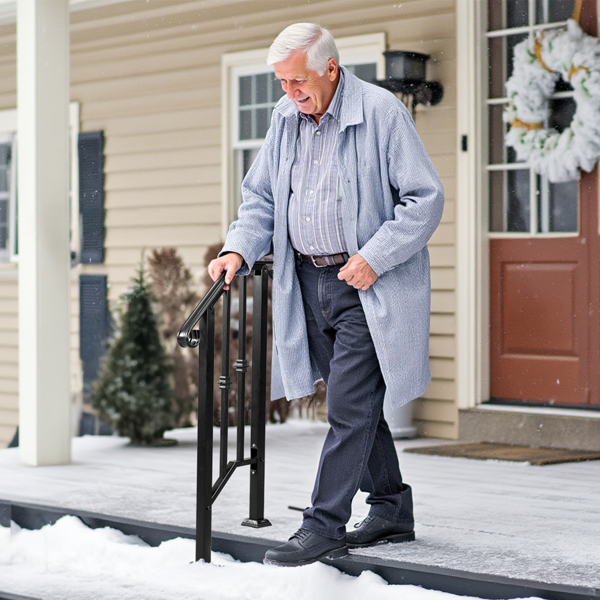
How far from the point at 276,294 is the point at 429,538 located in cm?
90

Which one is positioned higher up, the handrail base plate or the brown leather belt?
the brown leather belt

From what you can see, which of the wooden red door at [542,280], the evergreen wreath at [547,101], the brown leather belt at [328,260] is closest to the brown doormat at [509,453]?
the wooden red door at [542,280]

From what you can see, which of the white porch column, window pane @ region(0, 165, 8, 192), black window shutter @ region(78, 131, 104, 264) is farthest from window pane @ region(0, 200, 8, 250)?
the white porch column

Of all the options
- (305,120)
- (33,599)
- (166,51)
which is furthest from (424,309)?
(166,51)

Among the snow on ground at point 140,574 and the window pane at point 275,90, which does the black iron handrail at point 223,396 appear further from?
the window pane at point 275,90

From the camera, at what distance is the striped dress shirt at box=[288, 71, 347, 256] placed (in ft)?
9.05

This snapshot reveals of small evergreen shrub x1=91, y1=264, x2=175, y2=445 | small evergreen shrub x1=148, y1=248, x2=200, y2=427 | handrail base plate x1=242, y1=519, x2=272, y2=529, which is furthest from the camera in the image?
small evergreen shrub x1=148, y1=248, x2=200, y2=427

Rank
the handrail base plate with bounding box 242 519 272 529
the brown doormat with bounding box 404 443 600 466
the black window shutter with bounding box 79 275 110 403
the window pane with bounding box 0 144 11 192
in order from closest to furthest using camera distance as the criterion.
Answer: the handrail base plate with bounding box 242 519 272 529 < the brown doormat with bounding box 404 443 600 466 < the black window shutter with bounding box 79 275 110 403 < the window pane with bounding box 0 144 11 192

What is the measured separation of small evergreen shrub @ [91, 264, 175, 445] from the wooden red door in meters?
1.79

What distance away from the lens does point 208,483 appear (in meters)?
2.98

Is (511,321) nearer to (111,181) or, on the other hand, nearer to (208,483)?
(208,483)

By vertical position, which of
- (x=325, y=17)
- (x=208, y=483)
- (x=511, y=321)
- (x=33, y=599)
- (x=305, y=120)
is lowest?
(x=33, y=599)

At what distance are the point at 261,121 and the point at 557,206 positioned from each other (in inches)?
80.0

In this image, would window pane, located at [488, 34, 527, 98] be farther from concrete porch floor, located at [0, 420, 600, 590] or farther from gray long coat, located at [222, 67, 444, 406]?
gray long coat, located at [222, 67, 444, 406]
